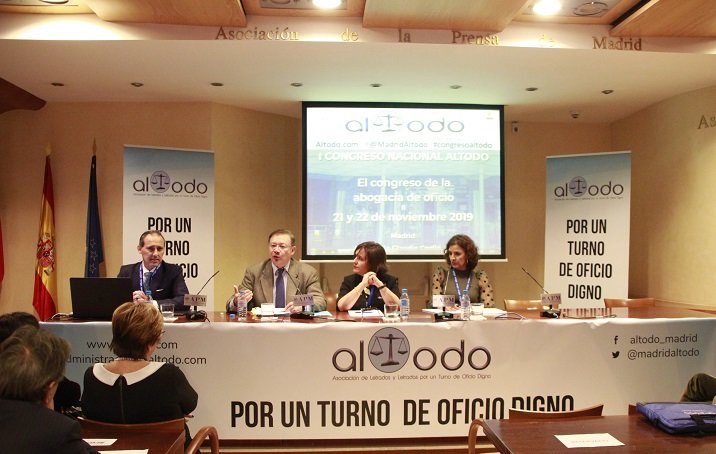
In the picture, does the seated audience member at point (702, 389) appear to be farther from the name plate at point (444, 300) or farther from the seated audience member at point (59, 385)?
the seated audience member at point (59, 385)

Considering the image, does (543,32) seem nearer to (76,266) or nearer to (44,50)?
(44,50)

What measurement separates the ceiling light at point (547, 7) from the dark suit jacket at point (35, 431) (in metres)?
4.05

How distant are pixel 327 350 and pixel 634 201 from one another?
4.92m

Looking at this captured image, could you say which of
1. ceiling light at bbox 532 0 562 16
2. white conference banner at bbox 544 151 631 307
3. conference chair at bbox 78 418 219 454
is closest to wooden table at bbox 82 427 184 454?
conference chair at bbox 78 418 219 454

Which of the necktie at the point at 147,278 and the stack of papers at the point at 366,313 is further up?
the necktie at the point at 147,278

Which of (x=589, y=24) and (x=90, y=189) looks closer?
(x=589, y=24)

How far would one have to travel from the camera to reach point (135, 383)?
2.20 m

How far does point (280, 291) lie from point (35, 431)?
294 centimetres

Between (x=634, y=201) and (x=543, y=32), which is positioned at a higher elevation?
(x=543, y=32)

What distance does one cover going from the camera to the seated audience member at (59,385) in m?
2.27

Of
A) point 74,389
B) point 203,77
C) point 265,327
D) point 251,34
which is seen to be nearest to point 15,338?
point 74,389

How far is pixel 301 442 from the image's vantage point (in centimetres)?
361

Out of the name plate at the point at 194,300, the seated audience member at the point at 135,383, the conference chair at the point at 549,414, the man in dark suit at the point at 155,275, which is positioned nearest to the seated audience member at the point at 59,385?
the seated audience member at the point at 135,383

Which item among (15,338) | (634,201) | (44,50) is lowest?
(15,338)
